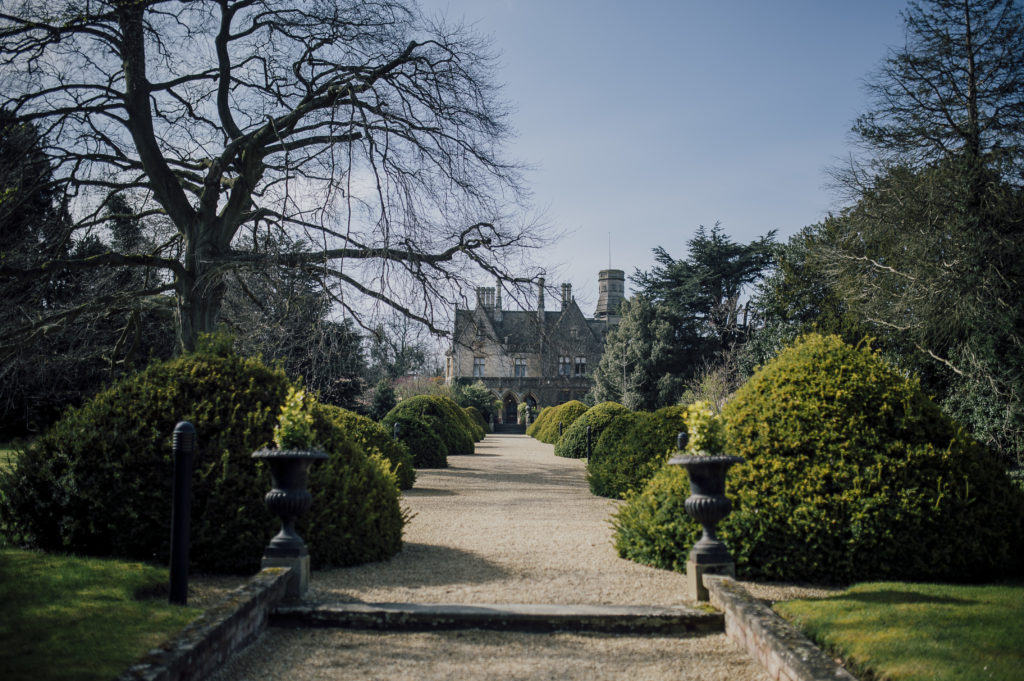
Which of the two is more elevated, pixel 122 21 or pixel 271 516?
pixel 122 21

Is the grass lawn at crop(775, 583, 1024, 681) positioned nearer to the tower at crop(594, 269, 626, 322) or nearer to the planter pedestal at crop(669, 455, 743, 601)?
the planter pedestal at crop(669, 455, 743, 601)

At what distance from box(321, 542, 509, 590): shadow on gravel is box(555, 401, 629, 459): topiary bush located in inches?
496

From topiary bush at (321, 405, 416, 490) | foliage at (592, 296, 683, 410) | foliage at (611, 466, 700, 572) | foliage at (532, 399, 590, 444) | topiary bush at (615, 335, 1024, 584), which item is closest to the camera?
topiary bush at (615, 335, 1024, 584)

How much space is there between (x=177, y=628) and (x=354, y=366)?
17.9 metres

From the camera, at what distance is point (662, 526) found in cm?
598

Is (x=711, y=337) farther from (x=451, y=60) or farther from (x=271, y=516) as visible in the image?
(x=271, y=516)

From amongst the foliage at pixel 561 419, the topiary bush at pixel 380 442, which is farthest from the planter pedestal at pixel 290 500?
the foliage at pixel 561 419

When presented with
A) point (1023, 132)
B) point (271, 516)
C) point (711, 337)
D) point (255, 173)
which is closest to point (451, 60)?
point (255, 173)

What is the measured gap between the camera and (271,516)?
17.9ft

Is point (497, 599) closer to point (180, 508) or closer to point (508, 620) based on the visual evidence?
point (508, 620)

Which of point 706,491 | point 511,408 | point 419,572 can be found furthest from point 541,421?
point 706,491

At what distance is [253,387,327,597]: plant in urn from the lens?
15.7 ft

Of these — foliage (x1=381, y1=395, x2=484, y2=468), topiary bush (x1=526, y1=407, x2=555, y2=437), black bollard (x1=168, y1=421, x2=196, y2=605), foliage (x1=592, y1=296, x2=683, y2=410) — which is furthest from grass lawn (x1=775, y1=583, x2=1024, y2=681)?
foliage (x1=592, y1=296, x2=683, y2=410)

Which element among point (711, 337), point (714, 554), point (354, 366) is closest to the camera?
point (714, 554)
